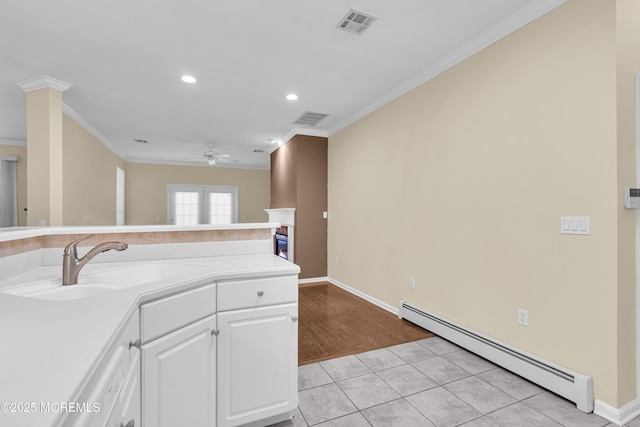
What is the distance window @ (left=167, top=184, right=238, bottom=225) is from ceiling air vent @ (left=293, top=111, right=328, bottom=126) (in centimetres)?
459

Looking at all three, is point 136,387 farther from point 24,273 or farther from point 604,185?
point 604,185

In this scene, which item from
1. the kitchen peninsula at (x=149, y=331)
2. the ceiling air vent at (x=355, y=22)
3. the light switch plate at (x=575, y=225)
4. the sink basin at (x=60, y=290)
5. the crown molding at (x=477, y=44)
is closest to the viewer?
the kitchen peninsula at (x=149, y=331)

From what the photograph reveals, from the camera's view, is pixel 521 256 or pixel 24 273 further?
pixel 521 256

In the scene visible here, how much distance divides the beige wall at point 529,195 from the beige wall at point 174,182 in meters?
6.09

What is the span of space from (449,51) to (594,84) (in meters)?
1.24

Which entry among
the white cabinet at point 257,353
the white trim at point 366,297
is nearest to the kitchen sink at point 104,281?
the white cabinet at point 257,353

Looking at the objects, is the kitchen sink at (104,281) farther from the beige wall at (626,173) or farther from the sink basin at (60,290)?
the beige wall at (626,173)

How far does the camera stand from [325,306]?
391 centimetres

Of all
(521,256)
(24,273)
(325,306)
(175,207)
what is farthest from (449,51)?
(175,207)

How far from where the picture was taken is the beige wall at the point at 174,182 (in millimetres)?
7863

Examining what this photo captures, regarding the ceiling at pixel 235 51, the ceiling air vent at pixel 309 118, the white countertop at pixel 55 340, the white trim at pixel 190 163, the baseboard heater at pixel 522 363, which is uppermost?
the ceiling at pixel 235 51

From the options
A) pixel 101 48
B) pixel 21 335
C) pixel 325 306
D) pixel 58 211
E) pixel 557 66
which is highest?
pixel 101 48

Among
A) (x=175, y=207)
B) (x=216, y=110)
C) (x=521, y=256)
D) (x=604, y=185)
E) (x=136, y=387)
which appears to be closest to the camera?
(x=136, y=387)

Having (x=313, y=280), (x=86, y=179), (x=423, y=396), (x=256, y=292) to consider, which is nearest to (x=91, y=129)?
(x=86, y=179)
